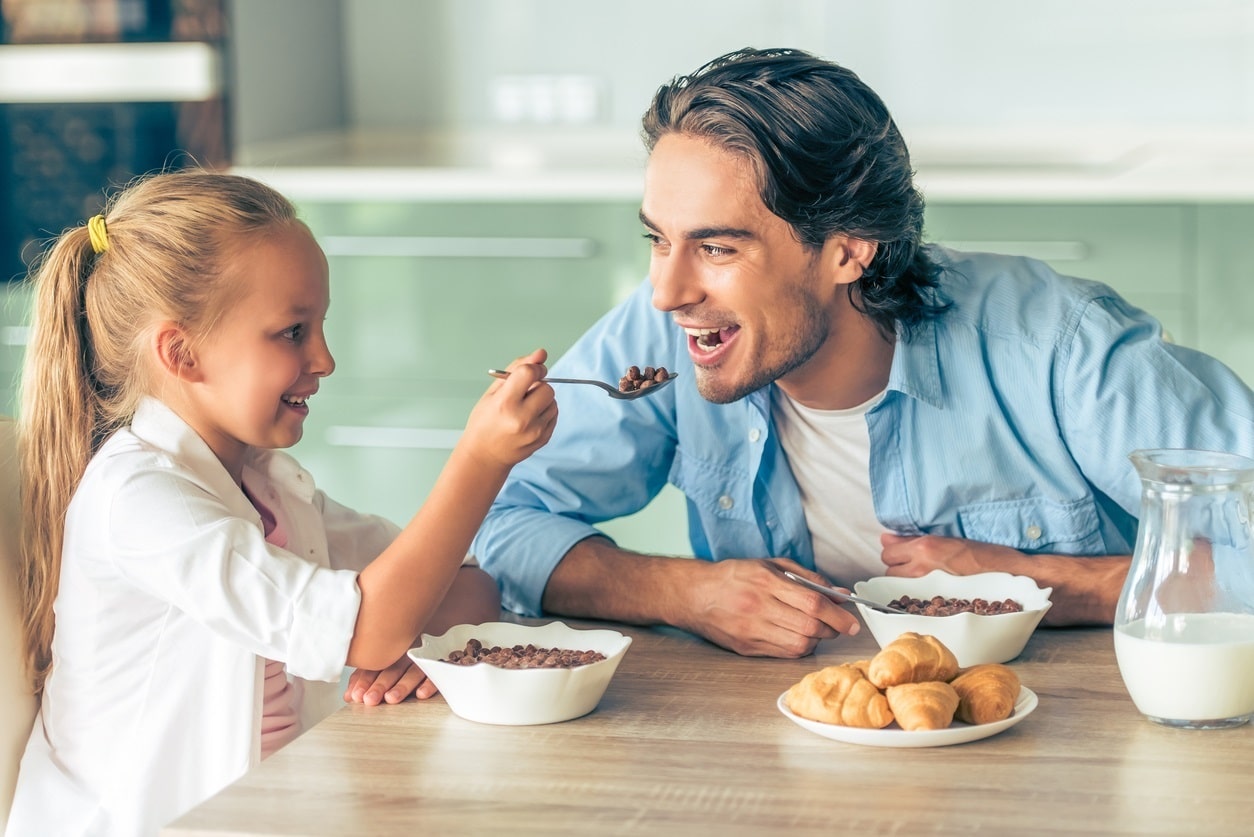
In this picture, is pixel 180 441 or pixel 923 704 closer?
pixel 923 704

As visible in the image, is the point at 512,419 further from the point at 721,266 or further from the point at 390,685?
the point at 721,266

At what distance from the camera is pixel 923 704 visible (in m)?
1.07

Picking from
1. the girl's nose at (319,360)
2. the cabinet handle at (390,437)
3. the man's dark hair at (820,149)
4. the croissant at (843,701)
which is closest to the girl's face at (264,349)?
the girl's nose at (319,360)

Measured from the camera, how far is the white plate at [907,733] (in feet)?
3.49

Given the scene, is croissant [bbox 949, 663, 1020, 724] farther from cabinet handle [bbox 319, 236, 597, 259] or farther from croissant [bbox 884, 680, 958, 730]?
cabinet handle [bbox 319, 236, 597, 259]

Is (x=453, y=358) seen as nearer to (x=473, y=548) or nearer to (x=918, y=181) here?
(x=918, y=181)

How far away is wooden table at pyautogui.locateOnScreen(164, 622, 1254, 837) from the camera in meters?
0.96

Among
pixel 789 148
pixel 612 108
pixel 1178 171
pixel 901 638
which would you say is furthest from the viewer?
pixel 612 108

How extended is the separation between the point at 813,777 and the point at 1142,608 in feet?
0.95

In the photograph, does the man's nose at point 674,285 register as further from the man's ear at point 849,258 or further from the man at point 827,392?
the man's ear at point 849,258

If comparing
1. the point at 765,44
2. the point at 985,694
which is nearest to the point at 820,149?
the point at 985,694

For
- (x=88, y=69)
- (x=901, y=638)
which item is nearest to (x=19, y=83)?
(x=88, y=69)

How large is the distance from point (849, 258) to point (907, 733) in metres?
0.77

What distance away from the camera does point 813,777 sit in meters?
1.03
